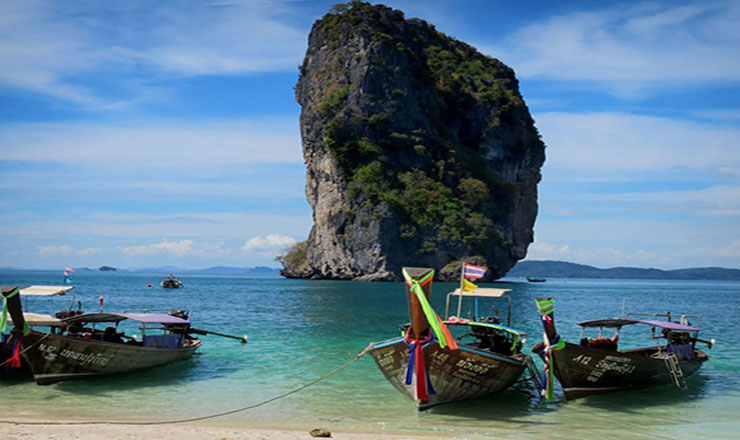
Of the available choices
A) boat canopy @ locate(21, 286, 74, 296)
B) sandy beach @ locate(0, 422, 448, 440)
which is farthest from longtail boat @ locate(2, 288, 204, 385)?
sandy beach @ locate(0, 422, 448, 440)

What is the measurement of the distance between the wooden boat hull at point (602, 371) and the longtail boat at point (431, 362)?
113 centimetres

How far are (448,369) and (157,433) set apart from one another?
6.15 metres

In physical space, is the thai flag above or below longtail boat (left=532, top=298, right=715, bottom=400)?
above

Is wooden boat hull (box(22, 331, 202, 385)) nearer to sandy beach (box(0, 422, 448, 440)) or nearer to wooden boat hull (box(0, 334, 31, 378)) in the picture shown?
wooden boat hull (box(0, 334, 31, 378))

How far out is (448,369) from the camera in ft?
45.9

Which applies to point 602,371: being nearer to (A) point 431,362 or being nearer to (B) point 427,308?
(A) point 431,362

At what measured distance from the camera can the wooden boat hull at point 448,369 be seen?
1382 centimetres

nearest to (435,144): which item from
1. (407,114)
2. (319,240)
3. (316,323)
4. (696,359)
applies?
(407,114)

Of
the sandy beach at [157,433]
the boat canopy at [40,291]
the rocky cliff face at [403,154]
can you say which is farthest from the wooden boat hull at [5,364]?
the rocky cliff face at [403,154]

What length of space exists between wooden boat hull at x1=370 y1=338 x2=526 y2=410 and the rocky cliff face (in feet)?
244

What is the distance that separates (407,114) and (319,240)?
24705mm

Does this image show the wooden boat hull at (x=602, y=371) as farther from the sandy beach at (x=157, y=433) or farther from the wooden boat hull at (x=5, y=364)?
the wooden boat hull at (x=5, y=364)

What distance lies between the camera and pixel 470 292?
17.2 meters

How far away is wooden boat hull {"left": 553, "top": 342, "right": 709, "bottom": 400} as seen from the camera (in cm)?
1524
